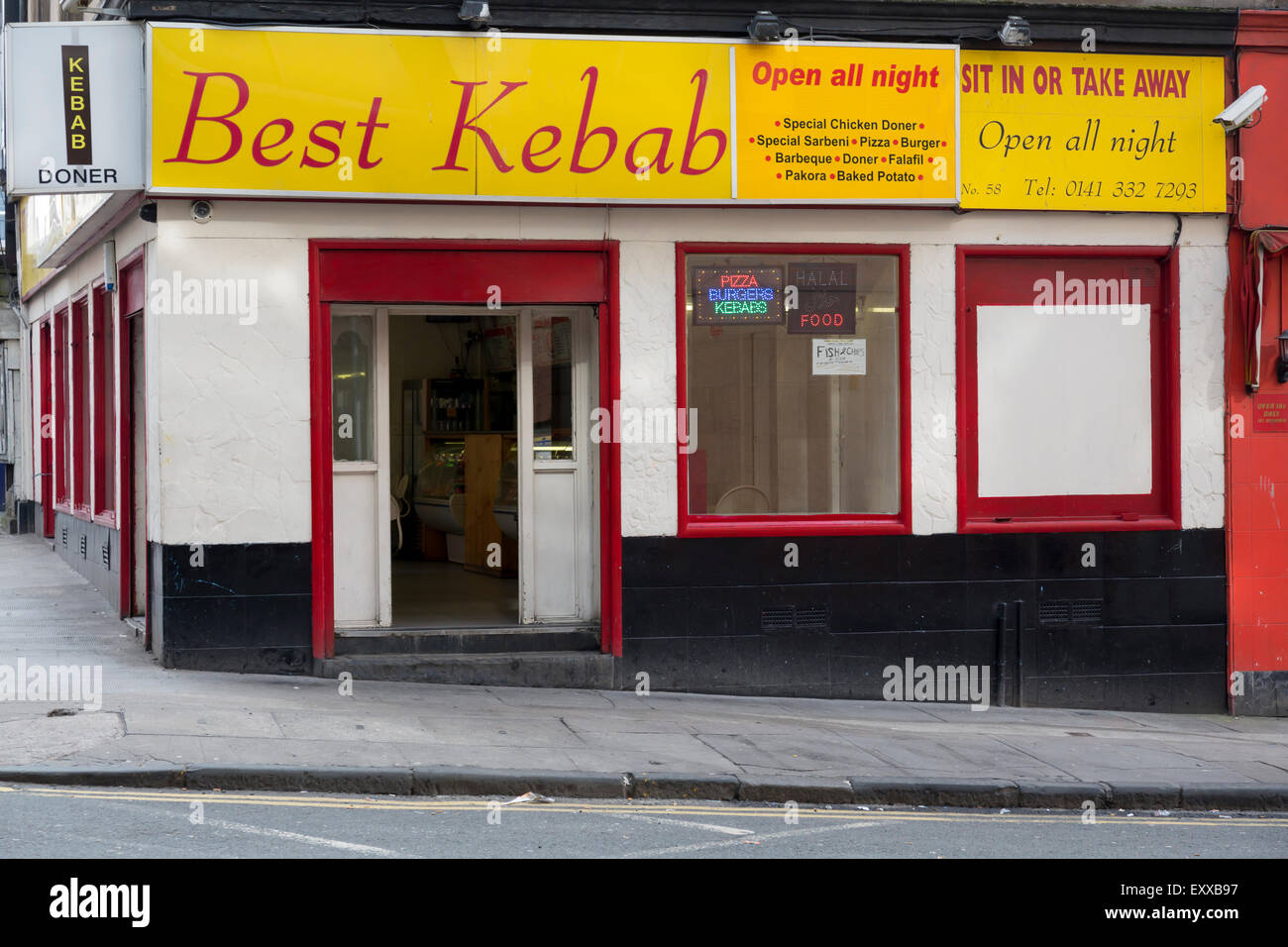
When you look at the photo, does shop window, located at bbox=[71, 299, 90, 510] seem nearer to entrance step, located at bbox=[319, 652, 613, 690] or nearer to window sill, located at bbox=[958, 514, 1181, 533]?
entrance step, located at bbox=[319, 652, 613, 690]

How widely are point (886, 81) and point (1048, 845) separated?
21.8ft

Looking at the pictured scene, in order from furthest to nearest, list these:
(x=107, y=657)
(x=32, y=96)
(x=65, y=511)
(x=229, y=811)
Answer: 1. (x=65, y=511)
2. (x=107, y=657)
3. (x=32, y=96)
4. (x=229, y=811)

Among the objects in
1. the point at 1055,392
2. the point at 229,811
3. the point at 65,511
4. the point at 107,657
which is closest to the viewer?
the point at 229,811

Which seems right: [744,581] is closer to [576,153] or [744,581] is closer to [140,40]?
[576,153]

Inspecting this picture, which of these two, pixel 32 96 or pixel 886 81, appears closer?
pixel 32 96

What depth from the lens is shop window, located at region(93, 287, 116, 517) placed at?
14750 mm

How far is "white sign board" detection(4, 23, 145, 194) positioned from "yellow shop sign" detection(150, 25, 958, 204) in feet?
0.98

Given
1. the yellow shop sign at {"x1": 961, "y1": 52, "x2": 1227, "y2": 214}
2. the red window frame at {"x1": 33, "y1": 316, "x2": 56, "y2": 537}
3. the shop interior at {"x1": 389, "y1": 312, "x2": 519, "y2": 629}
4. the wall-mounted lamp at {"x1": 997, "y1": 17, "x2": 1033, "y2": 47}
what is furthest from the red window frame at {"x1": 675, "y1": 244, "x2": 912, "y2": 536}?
the red window frame at {"x1": 33, "y1": 316, "x2": 56, "y2": 537}

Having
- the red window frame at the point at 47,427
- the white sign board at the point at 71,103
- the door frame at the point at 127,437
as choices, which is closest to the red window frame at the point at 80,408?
the red window frame at the point at 47,427

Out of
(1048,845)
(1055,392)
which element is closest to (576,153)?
(1055,392)

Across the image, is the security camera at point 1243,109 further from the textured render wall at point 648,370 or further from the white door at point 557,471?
the white door at point 557,471

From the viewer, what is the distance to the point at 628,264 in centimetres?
1169

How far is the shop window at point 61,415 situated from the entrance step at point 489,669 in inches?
314

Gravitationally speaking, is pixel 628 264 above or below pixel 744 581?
above
